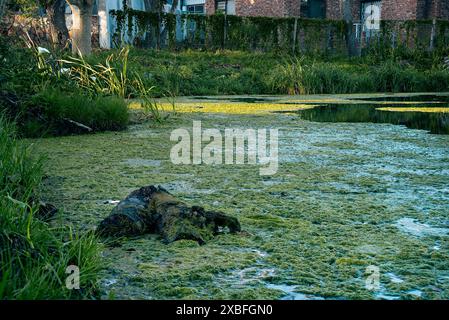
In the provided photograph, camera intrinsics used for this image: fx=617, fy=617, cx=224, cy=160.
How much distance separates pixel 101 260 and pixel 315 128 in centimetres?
347

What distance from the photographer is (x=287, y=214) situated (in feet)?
7.05

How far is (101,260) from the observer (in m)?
1.55

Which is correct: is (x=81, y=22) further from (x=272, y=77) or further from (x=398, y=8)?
(x=398, y=8)

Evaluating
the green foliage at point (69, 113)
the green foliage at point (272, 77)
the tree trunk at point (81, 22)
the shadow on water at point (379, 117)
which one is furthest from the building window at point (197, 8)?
the green foliage at point (69, 113)

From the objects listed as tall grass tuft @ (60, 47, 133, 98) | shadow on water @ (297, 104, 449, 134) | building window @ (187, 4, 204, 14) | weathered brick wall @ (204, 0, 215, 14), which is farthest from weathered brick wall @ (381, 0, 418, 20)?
tall grass tuft @ (60, 47, 133, 98)

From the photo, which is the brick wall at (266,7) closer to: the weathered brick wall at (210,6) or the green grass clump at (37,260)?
the weathered brick wall at (210,6)

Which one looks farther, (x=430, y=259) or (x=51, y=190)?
(x=51, y=190)

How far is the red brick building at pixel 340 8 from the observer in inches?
694

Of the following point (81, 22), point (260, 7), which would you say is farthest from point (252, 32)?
point (81, 22)

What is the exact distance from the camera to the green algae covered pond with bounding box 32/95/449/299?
4.89 ft

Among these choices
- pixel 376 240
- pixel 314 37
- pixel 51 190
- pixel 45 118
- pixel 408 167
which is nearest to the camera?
pixel 376 240

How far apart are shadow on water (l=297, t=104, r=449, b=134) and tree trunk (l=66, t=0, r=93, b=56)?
2804 mm
